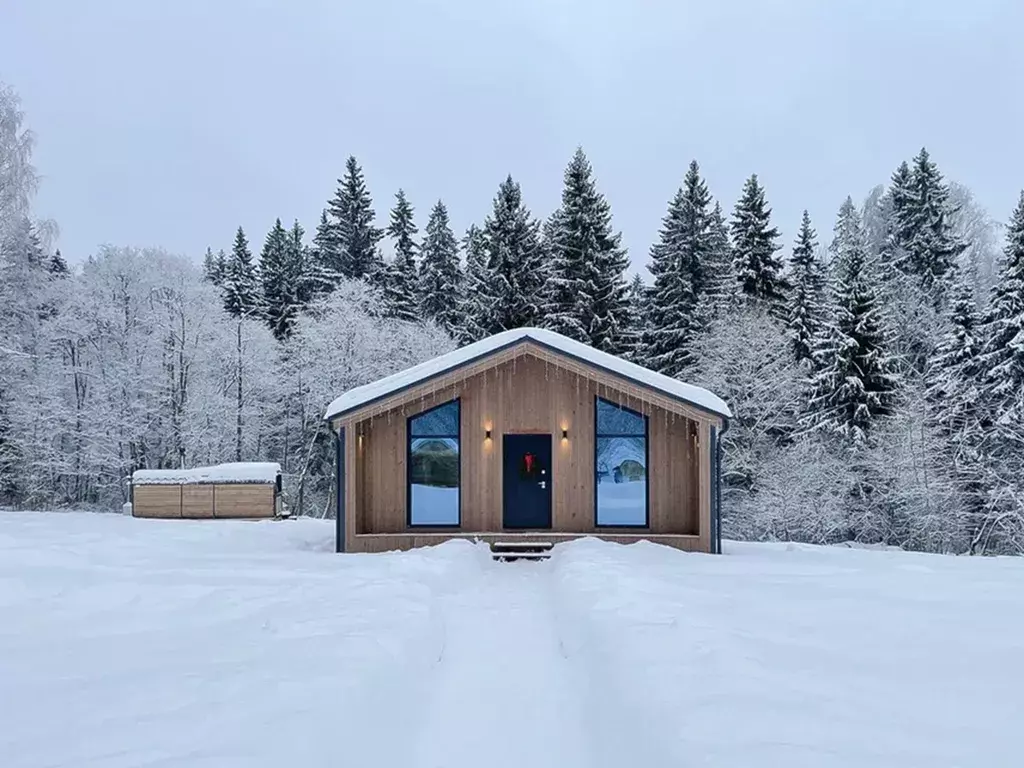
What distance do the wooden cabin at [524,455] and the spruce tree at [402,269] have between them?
12.7 m

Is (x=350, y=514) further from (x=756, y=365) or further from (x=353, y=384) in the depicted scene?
(x=756, y=365)

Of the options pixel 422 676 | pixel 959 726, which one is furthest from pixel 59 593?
pixel 959 726

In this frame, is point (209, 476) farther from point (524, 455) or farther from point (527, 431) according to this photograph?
point (527, 431)

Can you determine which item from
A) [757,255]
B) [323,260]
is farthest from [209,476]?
[757,255]

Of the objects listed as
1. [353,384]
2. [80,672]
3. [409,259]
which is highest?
[409,259]

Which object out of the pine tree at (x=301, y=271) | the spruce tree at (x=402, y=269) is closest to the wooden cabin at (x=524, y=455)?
the spruce tree at (x=402, y=269)

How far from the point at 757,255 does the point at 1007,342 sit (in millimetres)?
7245

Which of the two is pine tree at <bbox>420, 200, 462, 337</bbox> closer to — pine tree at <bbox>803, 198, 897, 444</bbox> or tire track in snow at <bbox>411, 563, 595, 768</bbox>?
pine tree at <bbox>803, 198, 897, 444</bbox>

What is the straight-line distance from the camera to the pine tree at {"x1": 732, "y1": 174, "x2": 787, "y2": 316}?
66.8 feet

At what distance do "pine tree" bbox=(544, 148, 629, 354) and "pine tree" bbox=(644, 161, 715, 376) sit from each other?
3.51 feet

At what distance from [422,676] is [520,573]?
4504mm

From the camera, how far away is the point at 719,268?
21422 millimetres

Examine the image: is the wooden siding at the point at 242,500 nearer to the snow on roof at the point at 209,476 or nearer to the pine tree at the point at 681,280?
the snow on roof at the point at 209,476

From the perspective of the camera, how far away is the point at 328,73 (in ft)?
278
